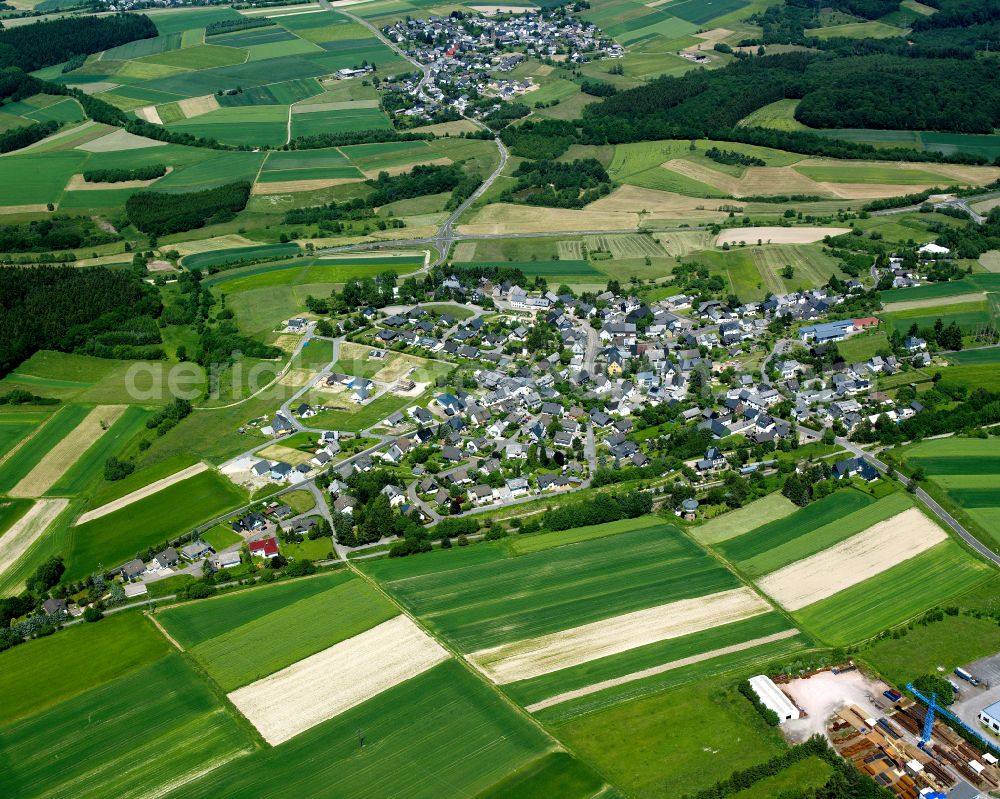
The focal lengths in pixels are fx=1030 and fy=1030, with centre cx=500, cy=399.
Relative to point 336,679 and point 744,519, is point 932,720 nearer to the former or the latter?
point 744,519

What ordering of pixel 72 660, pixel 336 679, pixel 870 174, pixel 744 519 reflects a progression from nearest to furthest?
pixel 336 679 → pixel 72 660 → pixel 744 519 → pixel 870 174

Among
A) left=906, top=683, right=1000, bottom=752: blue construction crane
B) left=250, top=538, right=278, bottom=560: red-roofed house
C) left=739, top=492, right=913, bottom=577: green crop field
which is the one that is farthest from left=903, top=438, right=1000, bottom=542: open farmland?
left=250, top=538, right=278, bottom=560: red-roofed house

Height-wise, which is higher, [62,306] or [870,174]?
[62,306]

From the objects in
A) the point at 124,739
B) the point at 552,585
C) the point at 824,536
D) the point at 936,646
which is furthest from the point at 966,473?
the point at 124,739

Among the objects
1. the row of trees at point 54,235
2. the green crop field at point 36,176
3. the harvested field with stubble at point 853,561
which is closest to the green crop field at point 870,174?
the harvested field with stubble at point 853,561

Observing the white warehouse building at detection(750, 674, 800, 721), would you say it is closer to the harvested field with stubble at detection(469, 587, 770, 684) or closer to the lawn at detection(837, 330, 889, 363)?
the harvested field with stubble at detection(469, 587, 770, 684)

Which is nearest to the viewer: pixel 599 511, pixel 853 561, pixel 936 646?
pixel 936 646

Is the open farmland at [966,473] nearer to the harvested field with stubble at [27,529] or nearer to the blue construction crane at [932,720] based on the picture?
the blue construction crane at [932,720]

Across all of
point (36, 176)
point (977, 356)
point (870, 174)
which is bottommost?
point (977, 356)
